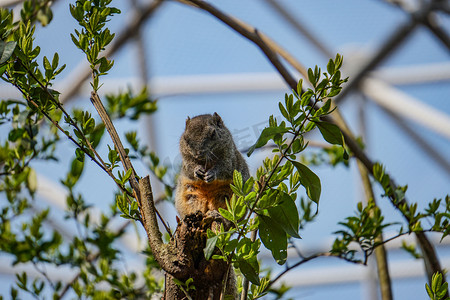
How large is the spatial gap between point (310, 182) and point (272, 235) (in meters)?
0.12

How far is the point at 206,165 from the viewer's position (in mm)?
2039

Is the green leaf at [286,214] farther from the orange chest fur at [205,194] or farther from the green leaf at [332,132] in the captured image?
the orange chest fur at [205,194]

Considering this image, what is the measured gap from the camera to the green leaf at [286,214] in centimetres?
104

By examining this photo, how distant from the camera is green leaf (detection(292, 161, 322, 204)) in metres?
1.04

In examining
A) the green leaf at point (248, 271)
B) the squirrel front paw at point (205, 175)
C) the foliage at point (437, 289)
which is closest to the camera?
the green leaf at point (248, 271)

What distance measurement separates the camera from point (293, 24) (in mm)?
3916

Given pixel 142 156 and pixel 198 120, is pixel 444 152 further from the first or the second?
pixel 142 156

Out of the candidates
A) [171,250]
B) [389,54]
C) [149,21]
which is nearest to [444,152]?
[389,54]

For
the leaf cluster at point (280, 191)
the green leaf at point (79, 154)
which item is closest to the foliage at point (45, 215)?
the green leaf at point (79, 154)

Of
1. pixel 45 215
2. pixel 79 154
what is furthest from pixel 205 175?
pixel 79 154

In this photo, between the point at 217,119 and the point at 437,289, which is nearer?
the point at 437,289

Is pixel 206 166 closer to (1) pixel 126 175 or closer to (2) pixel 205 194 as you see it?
(2) pixel 205 194

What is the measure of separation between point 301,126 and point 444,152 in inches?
155

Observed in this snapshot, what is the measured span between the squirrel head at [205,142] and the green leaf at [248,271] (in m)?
0.96
